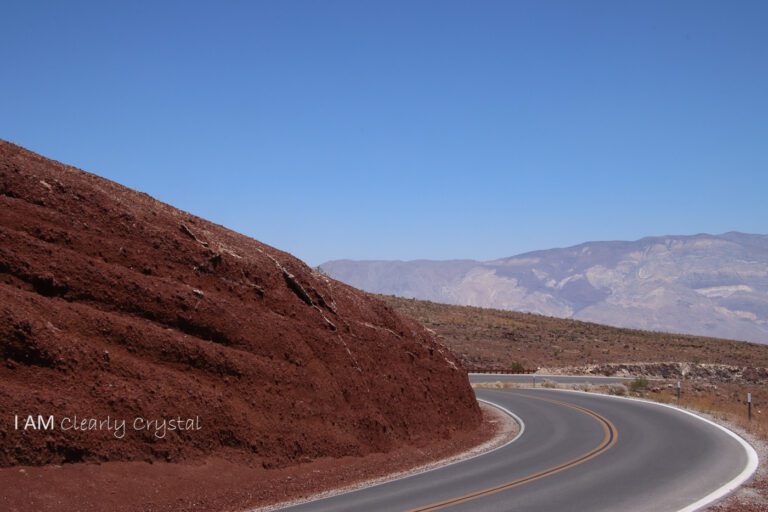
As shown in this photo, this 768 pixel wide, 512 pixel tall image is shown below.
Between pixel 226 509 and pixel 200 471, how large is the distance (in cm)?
115

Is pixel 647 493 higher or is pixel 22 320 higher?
pixel 22 320

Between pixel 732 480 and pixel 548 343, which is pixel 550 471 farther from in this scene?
pixel 548 343

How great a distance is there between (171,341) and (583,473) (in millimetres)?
9217

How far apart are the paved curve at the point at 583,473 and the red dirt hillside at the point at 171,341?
2536 millimetres

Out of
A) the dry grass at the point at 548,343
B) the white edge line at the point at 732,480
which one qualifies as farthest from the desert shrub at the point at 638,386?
the white edge line at the point at 732,480

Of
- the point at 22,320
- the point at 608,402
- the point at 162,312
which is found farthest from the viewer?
the point at 608,402

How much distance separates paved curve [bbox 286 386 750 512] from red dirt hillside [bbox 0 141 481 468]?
8.32 ft

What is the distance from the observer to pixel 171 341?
15352mm

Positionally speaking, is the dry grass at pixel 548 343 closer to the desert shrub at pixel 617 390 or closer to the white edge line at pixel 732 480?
the desert shrub at pixel 617 390

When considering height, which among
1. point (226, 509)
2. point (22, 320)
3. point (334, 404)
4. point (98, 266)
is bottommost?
point (226, 509)

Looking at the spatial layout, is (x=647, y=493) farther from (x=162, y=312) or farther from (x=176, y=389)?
(x=162, y=312)

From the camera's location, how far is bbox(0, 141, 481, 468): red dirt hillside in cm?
1308

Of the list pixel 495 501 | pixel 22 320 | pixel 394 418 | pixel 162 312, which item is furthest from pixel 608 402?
pixel 22 320

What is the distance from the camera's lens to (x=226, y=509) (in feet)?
43.1
